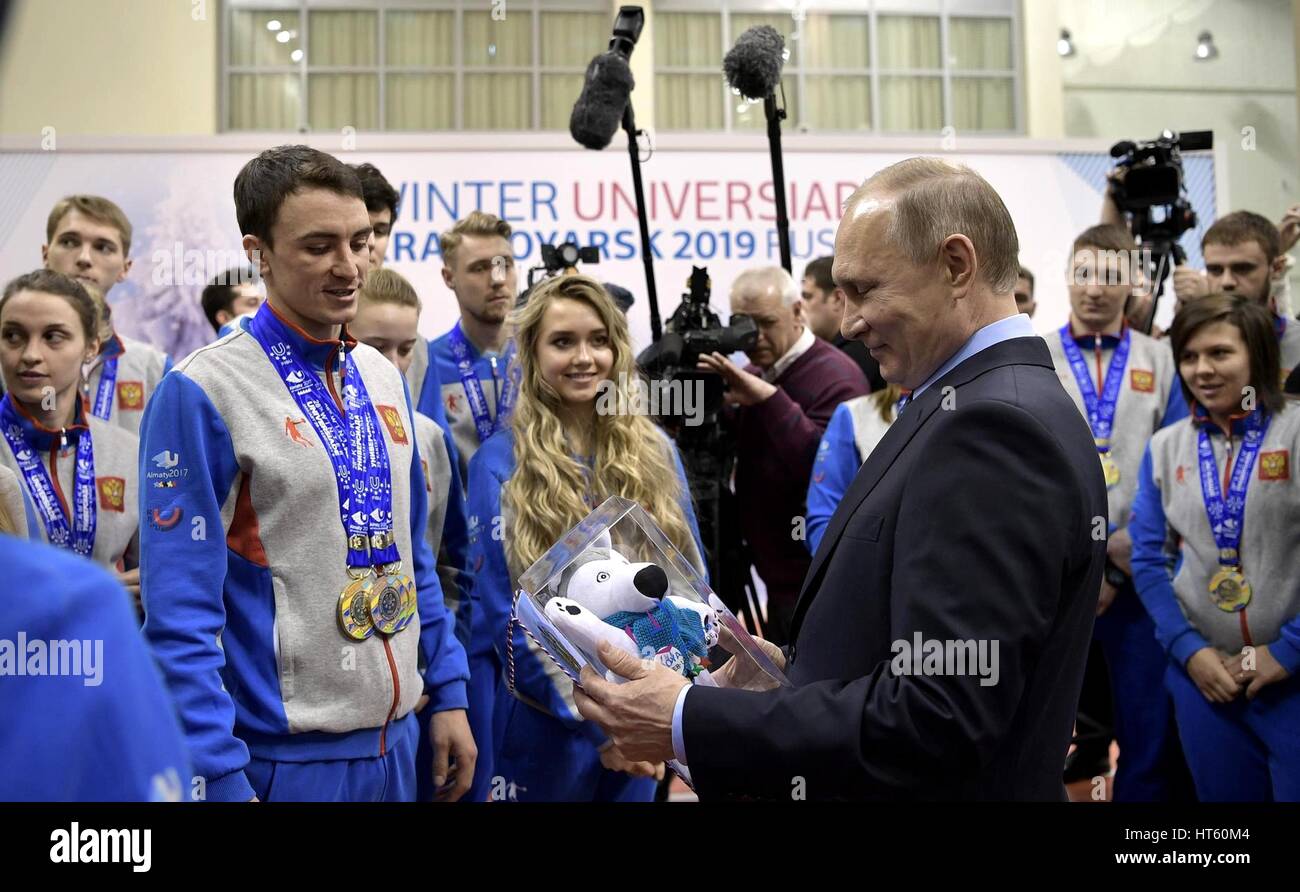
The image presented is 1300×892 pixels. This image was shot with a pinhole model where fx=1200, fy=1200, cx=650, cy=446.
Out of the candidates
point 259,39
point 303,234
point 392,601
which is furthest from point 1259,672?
point 259,39

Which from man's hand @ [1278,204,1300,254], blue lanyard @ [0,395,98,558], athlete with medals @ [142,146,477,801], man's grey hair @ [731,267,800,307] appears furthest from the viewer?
man's hand @ [1278,204,1300,254]

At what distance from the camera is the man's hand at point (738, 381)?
3.35 meters

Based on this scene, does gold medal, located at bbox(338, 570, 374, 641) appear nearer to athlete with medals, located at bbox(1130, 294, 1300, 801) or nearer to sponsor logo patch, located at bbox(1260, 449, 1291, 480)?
athlete with medals, located at bbox(1130, 294, 1300, 801)

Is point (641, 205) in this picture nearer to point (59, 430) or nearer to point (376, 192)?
point (376, 192)

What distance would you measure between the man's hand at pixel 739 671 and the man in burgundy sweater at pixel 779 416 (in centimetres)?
167

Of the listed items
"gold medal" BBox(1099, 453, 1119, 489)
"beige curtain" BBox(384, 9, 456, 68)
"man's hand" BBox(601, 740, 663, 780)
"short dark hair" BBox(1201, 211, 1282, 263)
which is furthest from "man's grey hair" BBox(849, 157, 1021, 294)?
"beige curtain" BBox(384, 9, 456, 68)

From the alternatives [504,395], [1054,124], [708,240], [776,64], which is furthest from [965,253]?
[1054,124]

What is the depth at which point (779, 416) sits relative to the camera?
11.6 ft

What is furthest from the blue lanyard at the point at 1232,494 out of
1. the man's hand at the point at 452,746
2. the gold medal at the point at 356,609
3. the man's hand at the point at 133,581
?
the man's hand at the point at 133,581

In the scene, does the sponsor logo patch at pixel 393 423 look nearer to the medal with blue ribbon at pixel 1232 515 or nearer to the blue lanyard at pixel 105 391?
the blue lanyard at pixel 105 391

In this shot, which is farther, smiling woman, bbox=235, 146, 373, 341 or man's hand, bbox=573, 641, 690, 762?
smiling woman, bbox=235, 146, 373, 341

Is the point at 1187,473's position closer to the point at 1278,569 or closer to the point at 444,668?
the point at 1278,569

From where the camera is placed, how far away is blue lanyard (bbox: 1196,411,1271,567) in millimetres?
3271

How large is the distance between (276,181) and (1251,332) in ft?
8.59
